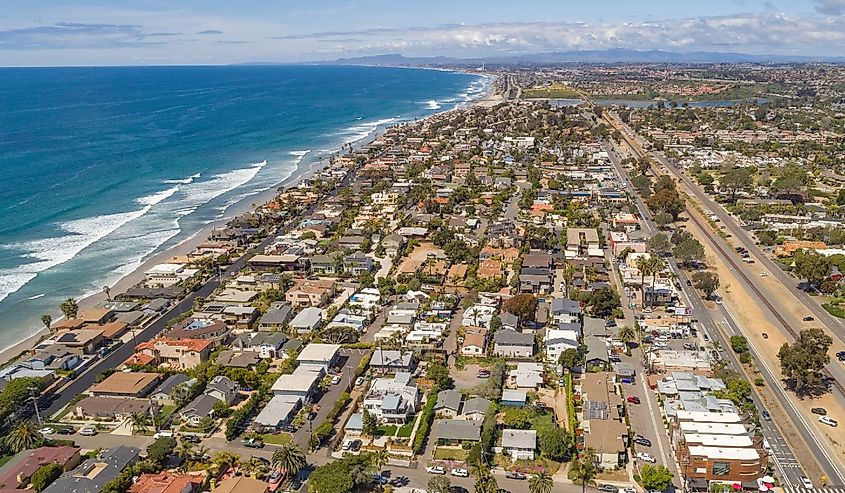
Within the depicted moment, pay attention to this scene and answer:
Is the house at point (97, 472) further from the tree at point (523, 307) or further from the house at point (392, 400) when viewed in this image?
the tree at point (523, 307)

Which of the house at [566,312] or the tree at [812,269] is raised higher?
the tree at [812,269]

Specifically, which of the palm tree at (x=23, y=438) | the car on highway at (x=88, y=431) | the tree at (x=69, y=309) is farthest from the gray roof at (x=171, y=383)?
the tree at (x=69, y=309)

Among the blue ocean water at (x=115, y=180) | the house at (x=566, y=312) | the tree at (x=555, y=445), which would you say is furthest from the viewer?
the blue ocean water at (x=115, y=180)

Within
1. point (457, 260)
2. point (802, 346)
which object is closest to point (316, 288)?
point (457, 260)

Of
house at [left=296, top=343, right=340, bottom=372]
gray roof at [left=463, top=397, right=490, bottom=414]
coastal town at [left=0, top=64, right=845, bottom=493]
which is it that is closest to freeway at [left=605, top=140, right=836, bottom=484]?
coastal town at [left=0, top=64, right=845, bottom=493]

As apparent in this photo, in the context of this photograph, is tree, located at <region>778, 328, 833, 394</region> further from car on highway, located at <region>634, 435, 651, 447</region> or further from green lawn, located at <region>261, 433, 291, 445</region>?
green lawn, located at <region>261, 433, 291, 445</region>

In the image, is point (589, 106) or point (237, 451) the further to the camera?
point (589, 106)

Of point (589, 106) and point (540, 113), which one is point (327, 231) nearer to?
point (540, 113)

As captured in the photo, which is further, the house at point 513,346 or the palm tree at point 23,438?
the house at point 513,346
